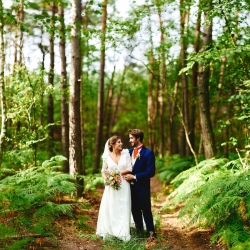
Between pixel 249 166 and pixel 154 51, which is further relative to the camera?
pixel 154 51

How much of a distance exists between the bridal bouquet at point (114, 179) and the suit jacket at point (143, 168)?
0.31 metres

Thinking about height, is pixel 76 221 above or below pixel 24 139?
below

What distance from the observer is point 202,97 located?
9555 mm

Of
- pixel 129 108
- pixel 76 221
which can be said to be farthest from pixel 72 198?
pixel 129 108

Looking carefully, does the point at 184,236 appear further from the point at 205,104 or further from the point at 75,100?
the point at 75,100

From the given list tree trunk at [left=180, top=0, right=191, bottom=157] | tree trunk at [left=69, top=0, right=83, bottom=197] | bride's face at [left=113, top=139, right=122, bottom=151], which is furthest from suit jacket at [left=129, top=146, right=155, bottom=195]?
tree trunk at [left=180, top=0, right=191, bottom=157]

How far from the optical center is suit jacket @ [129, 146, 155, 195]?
19.9 feet

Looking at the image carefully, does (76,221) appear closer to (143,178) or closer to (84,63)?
(143,178)

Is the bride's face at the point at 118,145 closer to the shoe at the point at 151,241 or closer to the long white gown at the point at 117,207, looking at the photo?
the long white gown at the point at 117,207

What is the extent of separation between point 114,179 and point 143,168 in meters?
0.60

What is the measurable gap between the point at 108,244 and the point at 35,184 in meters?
2.01

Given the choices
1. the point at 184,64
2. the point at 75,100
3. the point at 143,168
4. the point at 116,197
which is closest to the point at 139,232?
the point at 116,197

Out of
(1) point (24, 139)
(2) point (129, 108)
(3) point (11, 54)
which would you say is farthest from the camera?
(2) point (129, 108)

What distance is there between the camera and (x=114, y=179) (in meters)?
6.18
